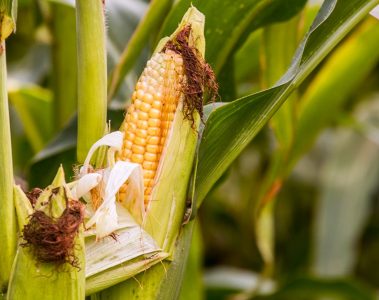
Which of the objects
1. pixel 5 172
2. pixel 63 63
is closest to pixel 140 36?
pixel 5 172

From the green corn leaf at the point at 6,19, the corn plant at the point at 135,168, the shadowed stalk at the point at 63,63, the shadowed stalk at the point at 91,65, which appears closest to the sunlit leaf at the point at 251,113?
the corn plant at the point at 135,168

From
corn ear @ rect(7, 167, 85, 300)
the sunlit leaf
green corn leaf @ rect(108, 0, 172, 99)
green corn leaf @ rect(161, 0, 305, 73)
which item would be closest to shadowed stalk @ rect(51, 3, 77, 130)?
green corn leaf @ rect(108, 0, 172, 99)

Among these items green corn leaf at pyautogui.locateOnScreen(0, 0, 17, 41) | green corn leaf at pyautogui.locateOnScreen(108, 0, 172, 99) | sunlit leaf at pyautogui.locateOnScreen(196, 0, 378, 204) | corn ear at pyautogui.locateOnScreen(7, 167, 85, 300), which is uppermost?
green corn leaf at pyautogui.locateOnScreen(108, 0, 172, 99)

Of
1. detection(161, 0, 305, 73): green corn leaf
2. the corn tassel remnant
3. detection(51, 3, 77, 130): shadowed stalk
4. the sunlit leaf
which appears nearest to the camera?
the corn tassel remnant

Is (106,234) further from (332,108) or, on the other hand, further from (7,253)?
(332,108)

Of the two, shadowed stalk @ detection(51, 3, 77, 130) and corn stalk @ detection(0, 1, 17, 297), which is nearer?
corn stalk @ detection(0, 1, 17, 297)

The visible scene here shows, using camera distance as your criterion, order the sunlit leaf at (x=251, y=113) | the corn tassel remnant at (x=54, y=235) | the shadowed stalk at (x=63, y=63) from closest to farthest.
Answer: the corn tassel remnant at (x=54, y=235), the sunlit leaf at (x=251, y=113), the shadowed stalk at (x=63, y=63)

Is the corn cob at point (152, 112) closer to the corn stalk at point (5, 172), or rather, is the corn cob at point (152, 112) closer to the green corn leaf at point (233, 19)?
the corn stalk at point (5, 172)

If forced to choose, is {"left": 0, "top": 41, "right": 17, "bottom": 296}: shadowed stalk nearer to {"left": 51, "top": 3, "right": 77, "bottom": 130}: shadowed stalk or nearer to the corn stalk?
the corn stalk
